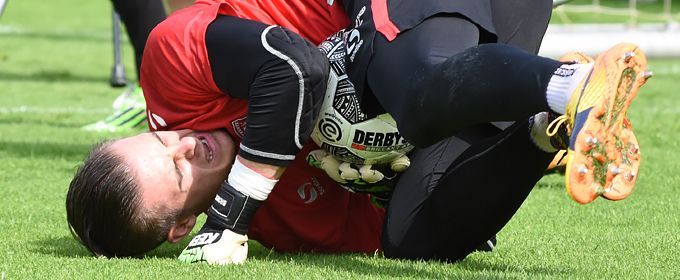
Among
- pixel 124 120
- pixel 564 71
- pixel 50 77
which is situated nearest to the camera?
pixel 564 71

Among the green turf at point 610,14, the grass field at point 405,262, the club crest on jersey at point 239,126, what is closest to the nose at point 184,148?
the club crest on jersey at point 239,126

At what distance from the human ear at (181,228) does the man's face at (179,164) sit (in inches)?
1.0

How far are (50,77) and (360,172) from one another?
609 centimetres

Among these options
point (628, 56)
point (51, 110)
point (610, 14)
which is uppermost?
point (628, 56)

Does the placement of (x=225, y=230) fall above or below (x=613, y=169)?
below

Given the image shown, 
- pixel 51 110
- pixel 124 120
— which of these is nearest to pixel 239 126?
pixel 124 120

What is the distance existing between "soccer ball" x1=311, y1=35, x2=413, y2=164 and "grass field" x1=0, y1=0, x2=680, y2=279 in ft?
0.94

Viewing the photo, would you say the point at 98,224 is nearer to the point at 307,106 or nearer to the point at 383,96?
the point at 307,106

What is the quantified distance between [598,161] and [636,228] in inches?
47.2

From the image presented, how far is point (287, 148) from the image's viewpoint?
274 cm

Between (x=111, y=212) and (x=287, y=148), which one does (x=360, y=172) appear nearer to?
(x=287, y=148)

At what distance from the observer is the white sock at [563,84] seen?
224cm

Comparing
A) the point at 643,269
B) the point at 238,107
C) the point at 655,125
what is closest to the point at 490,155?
the point at 643,269

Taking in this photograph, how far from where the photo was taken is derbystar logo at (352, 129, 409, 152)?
114 inches
